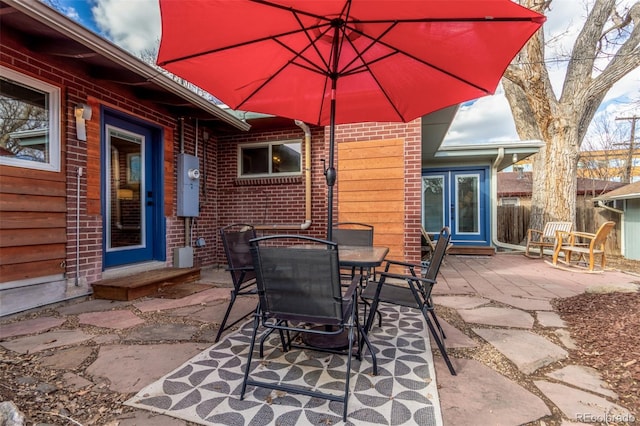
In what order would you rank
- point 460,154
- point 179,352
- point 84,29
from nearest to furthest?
point 179,352 < point 84,29 < point 460,154

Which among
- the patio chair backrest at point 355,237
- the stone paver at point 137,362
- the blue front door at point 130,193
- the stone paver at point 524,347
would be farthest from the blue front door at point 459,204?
the stone paver at point 137,362

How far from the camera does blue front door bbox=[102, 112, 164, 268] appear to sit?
388 cm

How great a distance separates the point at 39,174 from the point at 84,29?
4.68 feet

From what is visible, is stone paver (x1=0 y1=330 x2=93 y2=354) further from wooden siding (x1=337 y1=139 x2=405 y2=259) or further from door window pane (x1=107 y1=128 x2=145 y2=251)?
wooden siding (x1=337 y1=139 x2=405 y2=259)

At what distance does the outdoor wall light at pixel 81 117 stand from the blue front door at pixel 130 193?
39cm

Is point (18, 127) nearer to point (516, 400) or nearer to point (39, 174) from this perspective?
point (39, 174)

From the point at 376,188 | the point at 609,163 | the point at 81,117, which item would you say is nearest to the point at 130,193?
the point at 81,117

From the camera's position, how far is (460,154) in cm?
717

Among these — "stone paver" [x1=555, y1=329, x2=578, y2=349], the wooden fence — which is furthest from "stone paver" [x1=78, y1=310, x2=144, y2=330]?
the wooden fence

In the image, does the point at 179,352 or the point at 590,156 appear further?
the point at 590,156

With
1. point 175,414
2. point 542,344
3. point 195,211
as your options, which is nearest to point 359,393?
point 175,414

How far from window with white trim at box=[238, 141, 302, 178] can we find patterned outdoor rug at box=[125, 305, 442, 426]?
3.61m

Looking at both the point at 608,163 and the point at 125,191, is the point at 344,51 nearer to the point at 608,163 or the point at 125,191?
the point at 125,191

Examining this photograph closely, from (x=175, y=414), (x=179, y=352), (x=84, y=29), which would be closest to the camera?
(x=175, y=414)
